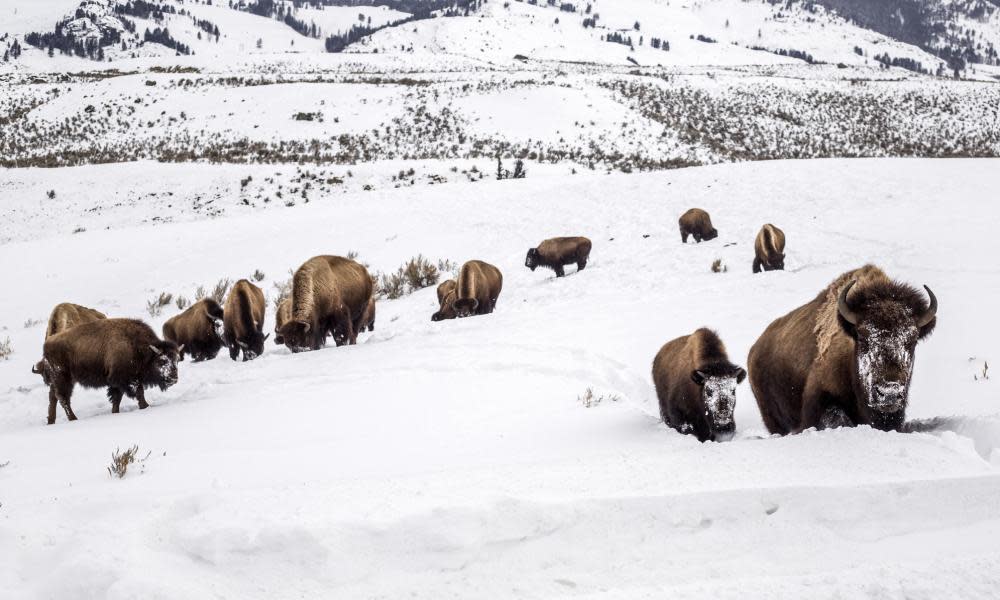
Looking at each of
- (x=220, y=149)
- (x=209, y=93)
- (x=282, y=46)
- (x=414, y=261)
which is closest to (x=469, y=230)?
(x=414, y=261)

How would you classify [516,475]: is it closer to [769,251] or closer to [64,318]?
[64,318]

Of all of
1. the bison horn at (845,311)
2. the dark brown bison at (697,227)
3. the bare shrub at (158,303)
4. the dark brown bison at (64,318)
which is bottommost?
the bare shrub at (158,303)

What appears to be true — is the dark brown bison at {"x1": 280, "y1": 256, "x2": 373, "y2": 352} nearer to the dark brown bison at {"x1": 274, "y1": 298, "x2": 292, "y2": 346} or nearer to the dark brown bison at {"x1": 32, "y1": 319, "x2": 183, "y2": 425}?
the dark brown bison at {"x1": 274, "y1": 298, "x2": 292, "y2": 346}

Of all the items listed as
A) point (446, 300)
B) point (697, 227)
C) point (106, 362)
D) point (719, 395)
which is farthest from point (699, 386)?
point (697, 227)

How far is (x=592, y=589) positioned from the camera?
2.23m

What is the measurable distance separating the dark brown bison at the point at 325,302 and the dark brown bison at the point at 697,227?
904 cm

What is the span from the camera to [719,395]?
4.43 metres

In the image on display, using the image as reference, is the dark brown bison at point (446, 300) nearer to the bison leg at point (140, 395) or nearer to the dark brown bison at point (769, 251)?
the bison leg at point (140, 395)

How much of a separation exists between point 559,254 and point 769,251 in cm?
504

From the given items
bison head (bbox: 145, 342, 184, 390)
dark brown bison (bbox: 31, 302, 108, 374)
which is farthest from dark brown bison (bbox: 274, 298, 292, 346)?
dark brown bison (bbox: 31, 302, 108, 374)

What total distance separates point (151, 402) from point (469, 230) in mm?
12202

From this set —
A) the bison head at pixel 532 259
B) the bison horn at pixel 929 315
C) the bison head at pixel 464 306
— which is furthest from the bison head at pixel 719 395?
the bison head at pixel 532 259

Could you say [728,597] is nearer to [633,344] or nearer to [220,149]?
[633,344]

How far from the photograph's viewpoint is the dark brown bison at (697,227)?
1547cm
